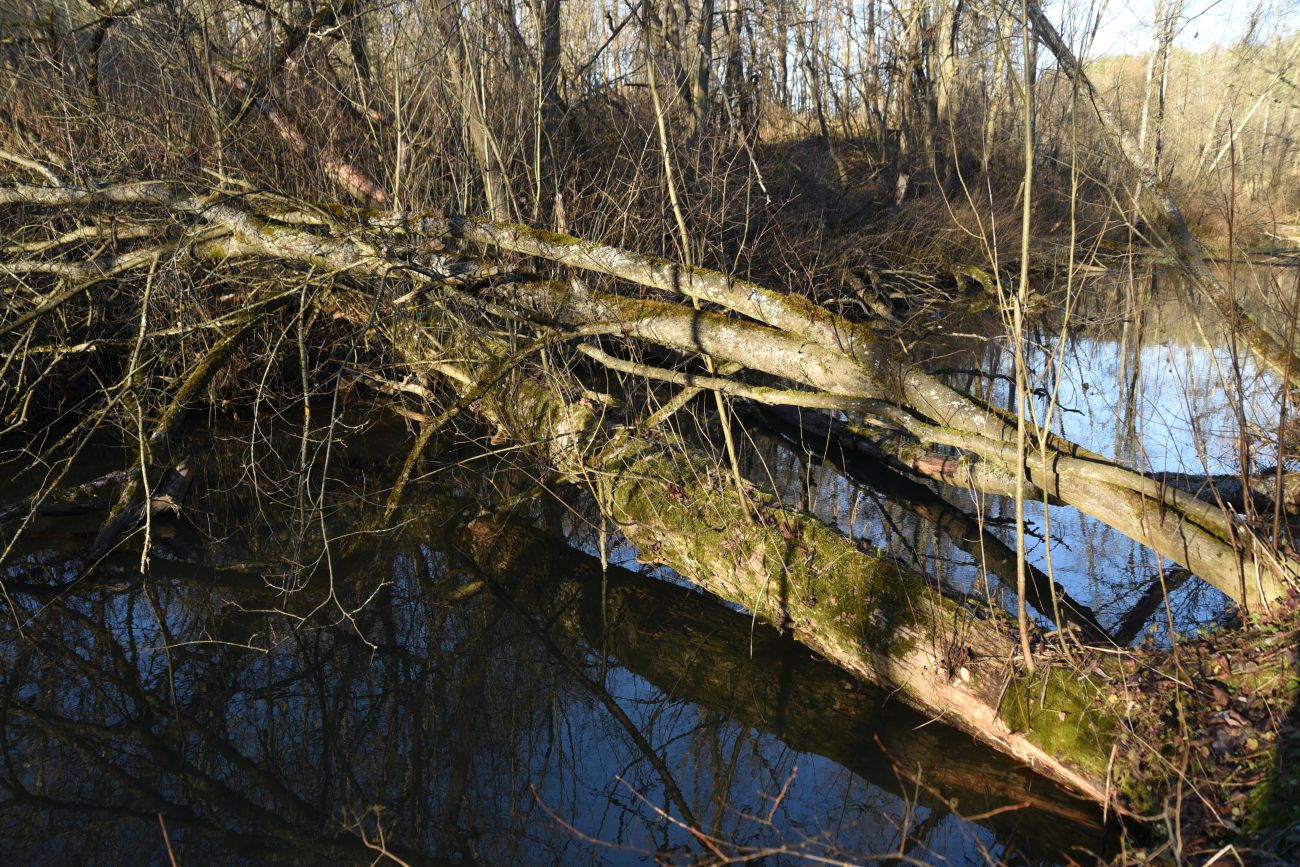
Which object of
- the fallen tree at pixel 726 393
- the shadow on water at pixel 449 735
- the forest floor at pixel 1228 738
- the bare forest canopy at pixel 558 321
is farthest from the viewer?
the bare forest canopy at pixel 558 321

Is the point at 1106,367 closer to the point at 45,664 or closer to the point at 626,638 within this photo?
the point at 626,638

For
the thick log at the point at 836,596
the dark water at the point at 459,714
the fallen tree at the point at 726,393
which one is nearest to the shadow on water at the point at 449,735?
the dark water at the point at 459,714

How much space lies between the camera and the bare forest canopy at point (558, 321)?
4.01 metres

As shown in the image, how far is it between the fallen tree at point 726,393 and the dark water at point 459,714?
30 centimetres

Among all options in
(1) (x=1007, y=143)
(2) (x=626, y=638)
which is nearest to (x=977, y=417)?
(2) (x=626, y=638)

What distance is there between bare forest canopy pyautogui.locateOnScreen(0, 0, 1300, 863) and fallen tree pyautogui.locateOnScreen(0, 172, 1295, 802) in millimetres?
20

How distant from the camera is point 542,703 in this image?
4.48m

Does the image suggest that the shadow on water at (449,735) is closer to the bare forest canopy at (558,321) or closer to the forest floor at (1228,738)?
the bare forest canopy at (558,321)

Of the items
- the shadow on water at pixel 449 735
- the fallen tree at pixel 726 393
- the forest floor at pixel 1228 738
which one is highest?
the fallen tree at pixel 726 393

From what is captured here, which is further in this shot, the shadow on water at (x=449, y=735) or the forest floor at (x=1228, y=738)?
the shadow on water at (x=449, y=735)

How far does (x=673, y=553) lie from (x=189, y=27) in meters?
5.70

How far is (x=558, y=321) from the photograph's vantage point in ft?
16.9

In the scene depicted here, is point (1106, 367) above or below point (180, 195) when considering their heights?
below

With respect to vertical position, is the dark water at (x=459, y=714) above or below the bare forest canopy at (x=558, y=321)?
below
